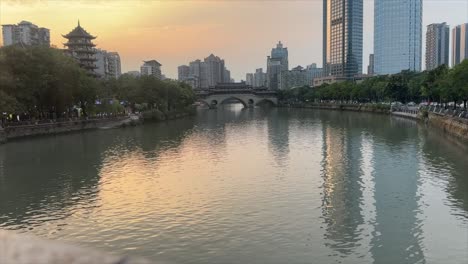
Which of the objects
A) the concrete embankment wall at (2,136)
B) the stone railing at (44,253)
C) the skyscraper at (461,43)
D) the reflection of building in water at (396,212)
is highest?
the skyscraper at (461,43)

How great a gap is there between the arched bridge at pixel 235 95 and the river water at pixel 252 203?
128 m

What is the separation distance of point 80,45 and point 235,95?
7867 centimetres

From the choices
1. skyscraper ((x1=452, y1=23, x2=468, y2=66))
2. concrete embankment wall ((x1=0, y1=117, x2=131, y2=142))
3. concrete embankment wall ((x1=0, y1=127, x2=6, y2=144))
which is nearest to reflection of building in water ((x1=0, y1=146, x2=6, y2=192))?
concrete embankment wall ((x1=0, y1=127, x2=6, y2=144))

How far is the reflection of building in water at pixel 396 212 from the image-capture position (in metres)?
13.3

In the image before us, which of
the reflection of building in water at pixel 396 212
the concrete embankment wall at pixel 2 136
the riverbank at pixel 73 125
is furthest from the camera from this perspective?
the riverbank at pixel 73 125

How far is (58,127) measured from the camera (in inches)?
2185

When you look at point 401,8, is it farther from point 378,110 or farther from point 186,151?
point 186,151

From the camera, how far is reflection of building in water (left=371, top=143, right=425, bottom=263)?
13.3 meters

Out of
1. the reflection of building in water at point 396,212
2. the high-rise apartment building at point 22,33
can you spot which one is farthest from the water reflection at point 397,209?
the high-rise apartment building at point 22,33

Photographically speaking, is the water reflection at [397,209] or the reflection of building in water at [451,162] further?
the reflection of building in water at [451,162]

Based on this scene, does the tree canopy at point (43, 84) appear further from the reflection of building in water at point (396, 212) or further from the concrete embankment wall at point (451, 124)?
the concrete embankment wall at point (451, 124)

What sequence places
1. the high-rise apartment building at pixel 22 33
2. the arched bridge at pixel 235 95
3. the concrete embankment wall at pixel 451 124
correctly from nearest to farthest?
the concrete embankment wall at pixel 451 124
the high-rise apartment building at pixel 22 33
the arched bridge at pixel 235 95

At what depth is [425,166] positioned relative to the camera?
27.7m

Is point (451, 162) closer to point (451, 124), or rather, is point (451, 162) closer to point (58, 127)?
point (451, 124)
